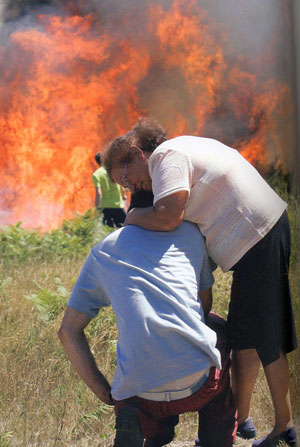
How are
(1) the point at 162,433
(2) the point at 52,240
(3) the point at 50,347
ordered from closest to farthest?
(1) the point at 162,433
(3) the point at 50,347
(2) the point at 52,240

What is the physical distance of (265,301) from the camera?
3.19m

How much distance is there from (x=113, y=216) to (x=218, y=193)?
3.45 ft

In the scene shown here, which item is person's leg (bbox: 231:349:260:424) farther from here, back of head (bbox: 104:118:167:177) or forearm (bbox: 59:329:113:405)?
back of head (bbox: 104:118:167:177)

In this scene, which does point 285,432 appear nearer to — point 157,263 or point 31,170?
point 157,263

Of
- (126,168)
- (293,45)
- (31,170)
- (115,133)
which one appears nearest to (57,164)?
(31,170)

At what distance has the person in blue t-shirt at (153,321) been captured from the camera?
2631mm

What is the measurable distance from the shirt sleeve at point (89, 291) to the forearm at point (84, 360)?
15 cm

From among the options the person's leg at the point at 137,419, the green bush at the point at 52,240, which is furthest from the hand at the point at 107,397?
the green bush at the point at 52,240

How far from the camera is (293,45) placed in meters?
3.42

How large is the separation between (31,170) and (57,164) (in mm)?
167

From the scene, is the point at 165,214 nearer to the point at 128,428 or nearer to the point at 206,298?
the point at 206,298

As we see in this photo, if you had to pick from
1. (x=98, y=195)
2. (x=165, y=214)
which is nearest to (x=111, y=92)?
(x=98, y=195)

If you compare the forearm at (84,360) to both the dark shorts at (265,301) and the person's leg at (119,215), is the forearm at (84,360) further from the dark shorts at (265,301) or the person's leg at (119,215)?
the person's leg at (119,215)

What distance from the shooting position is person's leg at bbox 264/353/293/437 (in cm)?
316
